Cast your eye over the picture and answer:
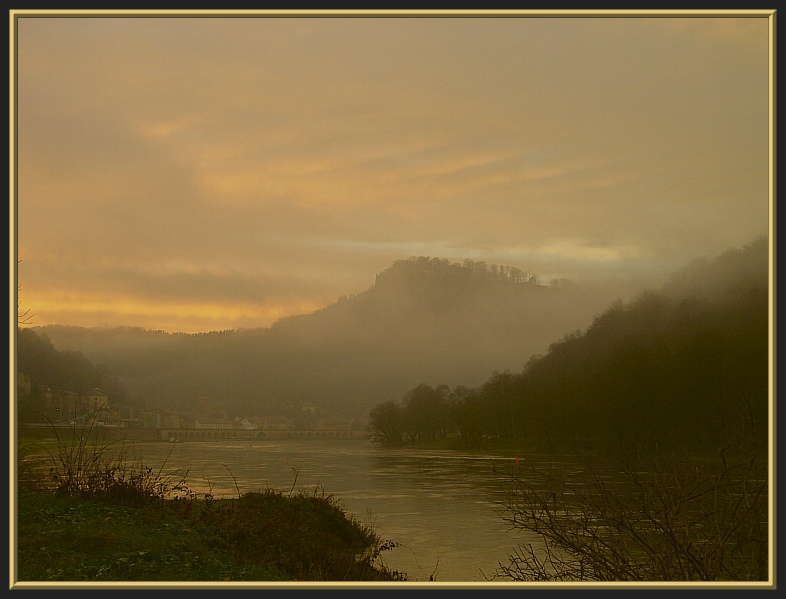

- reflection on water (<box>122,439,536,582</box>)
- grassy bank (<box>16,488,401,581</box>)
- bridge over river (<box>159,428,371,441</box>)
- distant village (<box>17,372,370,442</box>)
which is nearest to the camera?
grassy bank (<box>16,488,401,581</box>)

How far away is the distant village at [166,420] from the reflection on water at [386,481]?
14cm

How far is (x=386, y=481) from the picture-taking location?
9234 millimetres

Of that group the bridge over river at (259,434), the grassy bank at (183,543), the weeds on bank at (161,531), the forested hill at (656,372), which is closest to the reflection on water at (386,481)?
the bridge over river at (259,434)

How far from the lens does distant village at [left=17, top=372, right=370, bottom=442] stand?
668cm

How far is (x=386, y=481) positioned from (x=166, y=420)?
10.0 ft

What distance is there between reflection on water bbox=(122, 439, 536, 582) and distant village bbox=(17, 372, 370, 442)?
136 millimetres

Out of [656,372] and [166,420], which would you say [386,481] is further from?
[656,372]

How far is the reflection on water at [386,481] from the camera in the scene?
745 centimetres

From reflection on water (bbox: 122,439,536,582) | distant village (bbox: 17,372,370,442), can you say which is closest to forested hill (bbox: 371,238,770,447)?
reflection on water (bbox: 122,439,536,582)

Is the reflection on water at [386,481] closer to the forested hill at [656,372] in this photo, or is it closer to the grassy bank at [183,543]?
the grassy bank at [183,543]

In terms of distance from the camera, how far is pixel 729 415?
22.8 feet

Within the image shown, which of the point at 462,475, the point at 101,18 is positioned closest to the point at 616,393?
the point at 462,475

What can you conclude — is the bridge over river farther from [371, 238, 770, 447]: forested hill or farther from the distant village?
[371, 238, 770, 447]: forested hill

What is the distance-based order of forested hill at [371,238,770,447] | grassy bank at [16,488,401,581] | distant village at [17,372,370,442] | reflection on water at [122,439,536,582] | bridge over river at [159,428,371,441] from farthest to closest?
bridge over river at [159,428,371,441], reflection on water at [122,439,536,582], distant village at [17,372,370,442], forested hill at [371,238,770,447], grassy bank at [16,488,401,581]
